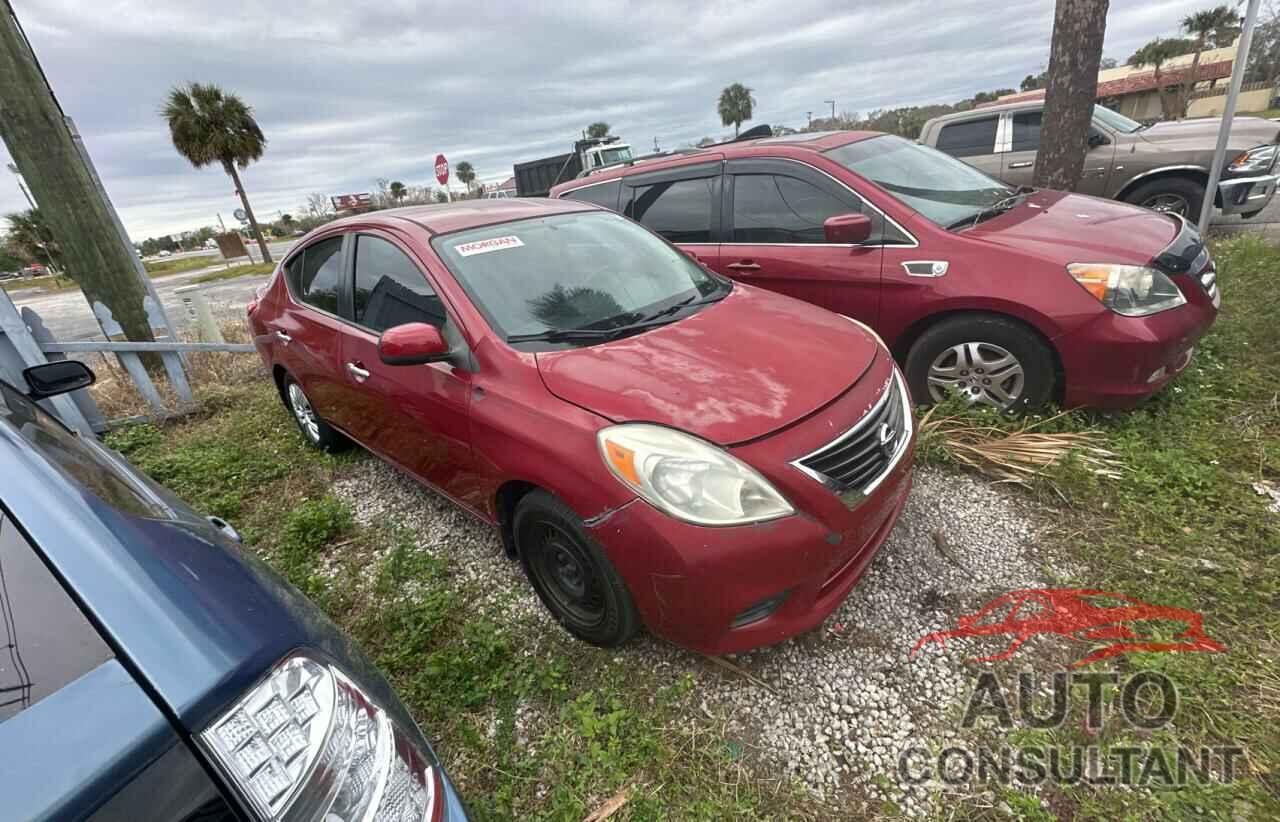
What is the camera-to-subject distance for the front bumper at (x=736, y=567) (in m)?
1.71

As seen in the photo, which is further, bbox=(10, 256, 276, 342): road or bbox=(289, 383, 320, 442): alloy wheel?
bbox=(10, 256, 276, 342): road

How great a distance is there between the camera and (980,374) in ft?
10.9

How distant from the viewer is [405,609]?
256cm

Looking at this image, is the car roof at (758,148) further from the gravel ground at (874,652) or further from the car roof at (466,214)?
the gravel ground at (874,652)

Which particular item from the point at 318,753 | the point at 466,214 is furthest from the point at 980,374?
the point at 318,753

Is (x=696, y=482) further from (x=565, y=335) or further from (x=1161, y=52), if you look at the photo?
(x=1161, y=52)

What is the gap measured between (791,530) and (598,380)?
0.82 metres

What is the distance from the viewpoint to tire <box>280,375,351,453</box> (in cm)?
396

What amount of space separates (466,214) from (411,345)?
1081 millimetres

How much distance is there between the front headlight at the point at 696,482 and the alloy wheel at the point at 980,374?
2.19m

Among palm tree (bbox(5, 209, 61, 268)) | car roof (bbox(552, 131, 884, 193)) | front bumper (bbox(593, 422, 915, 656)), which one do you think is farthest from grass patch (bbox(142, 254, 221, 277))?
front bumper (bbox(593, 422, 915, 656))

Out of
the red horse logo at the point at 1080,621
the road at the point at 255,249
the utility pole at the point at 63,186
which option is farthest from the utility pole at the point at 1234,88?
the road at the point at 255,249

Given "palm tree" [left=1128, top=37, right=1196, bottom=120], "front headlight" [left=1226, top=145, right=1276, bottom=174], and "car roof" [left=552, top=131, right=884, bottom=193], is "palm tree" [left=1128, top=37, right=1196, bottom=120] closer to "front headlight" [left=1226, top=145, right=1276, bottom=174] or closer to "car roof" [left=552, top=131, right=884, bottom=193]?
"front headlight" [left=1226, top=145, right=1276, bottom=174]

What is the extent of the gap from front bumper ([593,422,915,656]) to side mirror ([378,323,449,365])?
0.99 m
